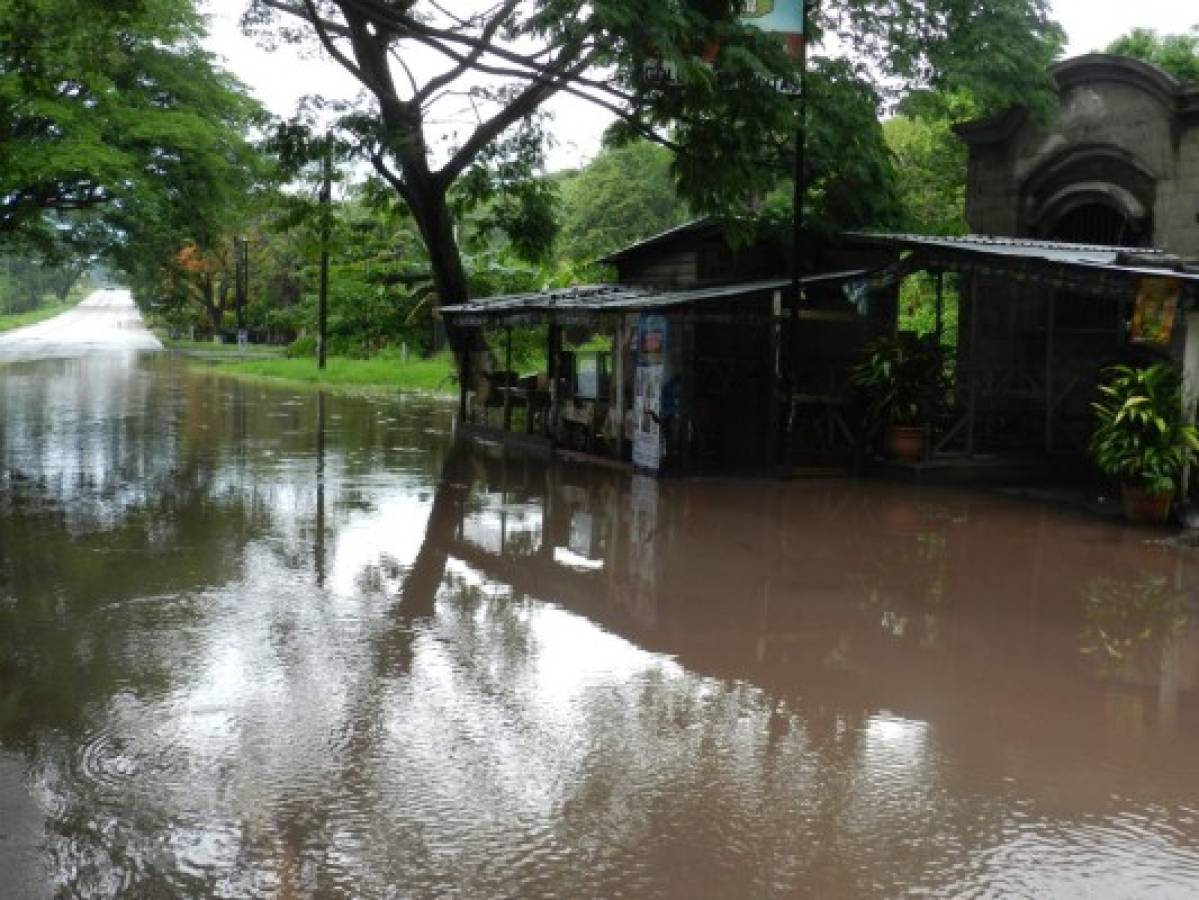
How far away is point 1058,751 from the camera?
568cm

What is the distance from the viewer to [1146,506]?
472 inches

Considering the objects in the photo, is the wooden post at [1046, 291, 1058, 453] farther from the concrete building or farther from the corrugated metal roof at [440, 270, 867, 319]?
the corrugated metal roof at [440, 270, 867, 319]

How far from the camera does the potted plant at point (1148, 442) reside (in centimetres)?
1167

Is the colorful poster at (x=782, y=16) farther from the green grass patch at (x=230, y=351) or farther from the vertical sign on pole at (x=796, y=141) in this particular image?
the green grass patch at (x=230, y=351)

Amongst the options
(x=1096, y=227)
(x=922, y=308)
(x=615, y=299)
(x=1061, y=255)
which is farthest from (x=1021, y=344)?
(x=922, y=308)

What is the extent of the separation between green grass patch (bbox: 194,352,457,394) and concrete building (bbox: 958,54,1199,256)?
625 inches

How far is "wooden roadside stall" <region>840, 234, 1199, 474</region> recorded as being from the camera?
1411 centimetres

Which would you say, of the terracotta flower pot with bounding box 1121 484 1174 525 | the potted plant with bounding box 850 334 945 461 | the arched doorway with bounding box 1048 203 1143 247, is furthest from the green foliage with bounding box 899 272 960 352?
the terracotta flower pot with bounding box 1121 484 1174 525

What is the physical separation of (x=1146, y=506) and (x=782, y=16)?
6780 millimetres

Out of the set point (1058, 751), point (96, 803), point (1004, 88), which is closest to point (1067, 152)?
point (1004, 88)

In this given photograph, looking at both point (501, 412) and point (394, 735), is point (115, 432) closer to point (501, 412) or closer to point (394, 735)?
point (501, 412)

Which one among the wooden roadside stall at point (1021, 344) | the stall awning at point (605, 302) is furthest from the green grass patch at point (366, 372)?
the wooden roadside stall at point (1021, 344)

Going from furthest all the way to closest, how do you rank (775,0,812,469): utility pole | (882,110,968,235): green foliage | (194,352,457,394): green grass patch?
(194,352,457,394): green grass patch → (882,110,968,235): green foliage → (775,0,812,469): utility pole

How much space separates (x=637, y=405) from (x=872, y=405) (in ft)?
10.3
